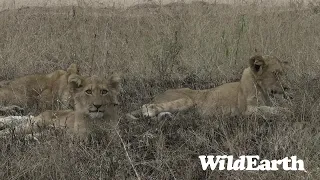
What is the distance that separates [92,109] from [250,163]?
4.57 feet

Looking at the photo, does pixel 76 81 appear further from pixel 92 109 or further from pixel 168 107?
pixel 168 107

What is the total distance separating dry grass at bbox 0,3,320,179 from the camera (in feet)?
12.5

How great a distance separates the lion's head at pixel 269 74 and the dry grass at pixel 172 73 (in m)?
0.13

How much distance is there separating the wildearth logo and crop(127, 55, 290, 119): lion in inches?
63.6

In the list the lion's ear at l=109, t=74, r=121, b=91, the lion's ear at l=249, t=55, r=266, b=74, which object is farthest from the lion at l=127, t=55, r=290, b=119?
the lion's ear at l=109, t=74, r=121, b=91

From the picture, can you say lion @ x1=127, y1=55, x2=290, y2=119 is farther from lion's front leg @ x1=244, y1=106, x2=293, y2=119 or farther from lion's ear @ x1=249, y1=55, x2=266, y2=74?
lion's front leg @ x1=244, y1=106, x2=293, y2=119

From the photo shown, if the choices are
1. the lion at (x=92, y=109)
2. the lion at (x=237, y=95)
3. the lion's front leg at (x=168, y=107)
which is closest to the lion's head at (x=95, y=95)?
the lion at (x=92, y=109)

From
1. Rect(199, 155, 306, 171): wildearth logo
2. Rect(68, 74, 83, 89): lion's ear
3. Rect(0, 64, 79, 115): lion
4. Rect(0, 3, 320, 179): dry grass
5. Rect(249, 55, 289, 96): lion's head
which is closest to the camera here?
Rect(199, 155, 306, 171): wildearth logo

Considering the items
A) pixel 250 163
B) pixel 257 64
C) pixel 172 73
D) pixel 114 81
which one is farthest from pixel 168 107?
pixel 250 163

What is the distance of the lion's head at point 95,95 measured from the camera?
180 inches

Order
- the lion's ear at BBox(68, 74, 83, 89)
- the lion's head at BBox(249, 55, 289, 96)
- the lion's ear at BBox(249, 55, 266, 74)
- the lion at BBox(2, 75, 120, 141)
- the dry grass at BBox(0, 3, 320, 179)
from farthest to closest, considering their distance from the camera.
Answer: the lion's ear at BBox(249, 55, 266, 74), the lion's head at BBox(249, 55, 289, 96), the lion's ear at BBox(68, 74, 83, 89), the lion at BBox(2, 75, 120, 141), the dry grass at BBox(0, 3, 320, 179)

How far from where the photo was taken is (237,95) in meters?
6.04

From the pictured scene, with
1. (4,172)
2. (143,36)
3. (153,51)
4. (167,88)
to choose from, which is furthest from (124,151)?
(143,36)

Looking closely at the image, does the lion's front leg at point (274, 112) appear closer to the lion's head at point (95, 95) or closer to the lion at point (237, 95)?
the lion at point (237, 95)
